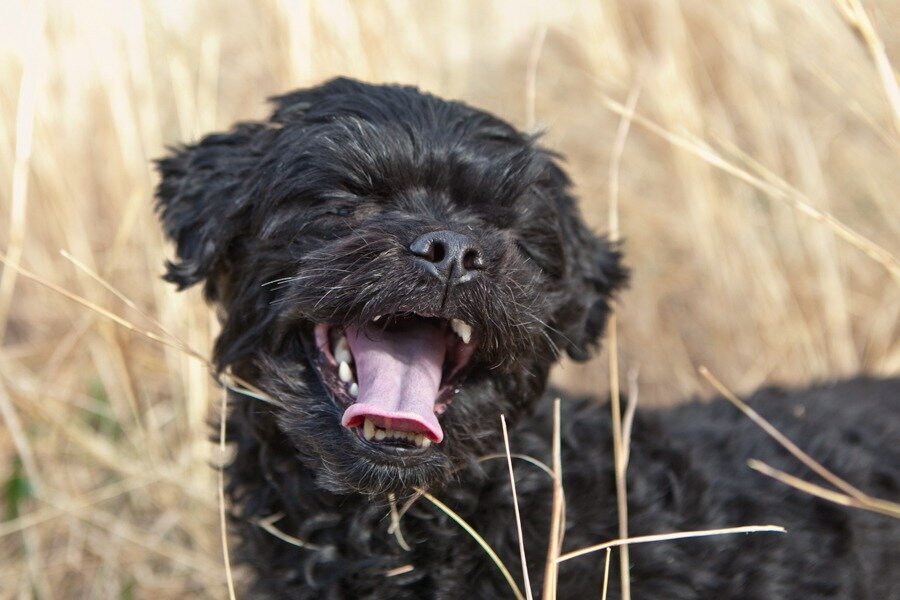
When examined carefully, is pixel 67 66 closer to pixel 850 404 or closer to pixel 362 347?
pixel 362 347

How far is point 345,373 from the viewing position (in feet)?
9.32

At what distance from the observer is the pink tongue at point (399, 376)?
262 centimetres

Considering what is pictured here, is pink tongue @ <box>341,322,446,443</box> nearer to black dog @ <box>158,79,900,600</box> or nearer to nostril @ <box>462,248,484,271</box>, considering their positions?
black dog @ <box>158,79,900,600</box>

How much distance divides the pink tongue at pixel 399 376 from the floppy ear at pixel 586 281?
57 cm

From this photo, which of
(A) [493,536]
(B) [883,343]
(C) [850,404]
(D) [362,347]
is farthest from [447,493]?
(B) [883,343]

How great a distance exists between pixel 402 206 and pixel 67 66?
10.6 ft

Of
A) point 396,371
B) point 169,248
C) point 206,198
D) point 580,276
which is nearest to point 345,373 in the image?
A: point 396,371

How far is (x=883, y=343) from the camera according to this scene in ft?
19.7

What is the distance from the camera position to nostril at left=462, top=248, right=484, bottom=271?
101 inches

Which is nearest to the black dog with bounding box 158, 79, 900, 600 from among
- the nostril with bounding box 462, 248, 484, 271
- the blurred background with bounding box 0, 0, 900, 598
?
the nostril with bounding box 462, 248, 484, 271

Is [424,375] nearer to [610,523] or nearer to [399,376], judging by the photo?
[399,376]

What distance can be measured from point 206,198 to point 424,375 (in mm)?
1008

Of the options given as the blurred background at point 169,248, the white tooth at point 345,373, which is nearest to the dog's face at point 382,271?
the white tooth at point 345,373

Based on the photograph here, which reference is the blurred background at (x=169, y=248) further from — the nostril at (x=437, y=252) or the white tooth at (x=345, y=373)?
the white tooth at (x=345, y=373)
